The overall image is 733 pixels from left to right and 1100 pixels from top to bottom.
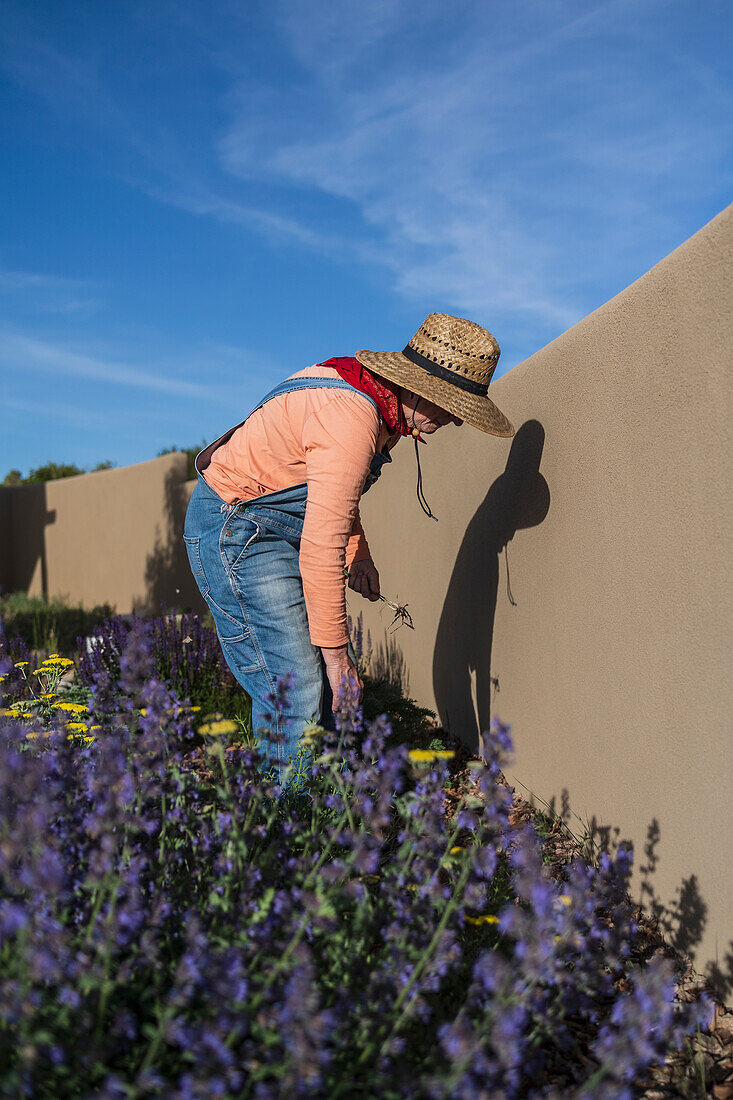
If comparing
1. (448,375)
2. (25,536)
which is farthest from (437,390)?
(25,536)

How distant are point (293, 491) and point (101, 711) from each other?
3.21ft

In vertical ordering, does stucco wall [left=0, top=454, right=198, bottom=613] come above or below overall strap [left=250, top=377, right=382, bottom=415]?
above

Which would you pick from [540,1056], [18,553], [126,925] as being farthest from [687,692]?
[18,553]

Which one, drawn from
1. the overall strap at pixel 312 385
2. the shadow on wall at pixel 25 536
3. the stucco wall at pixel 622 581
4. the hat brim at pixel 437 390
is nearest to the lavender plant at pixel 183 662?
the stucco wall at pixel 622 581

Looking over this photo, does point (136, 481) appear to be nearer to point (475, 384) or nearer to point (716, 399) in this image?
point (475, 384)

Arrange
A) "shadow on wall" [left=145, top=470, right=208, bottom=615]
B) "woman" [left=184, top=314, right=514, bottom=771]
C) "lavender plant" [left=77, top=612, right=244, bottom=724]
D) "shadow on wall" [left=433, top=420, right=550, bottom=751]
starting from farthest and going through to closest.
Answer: "shadow on wall" [left=145, top=470, right=208, bottom=615], "lavender plant" [left=77, top=612, right=244, bottom=724], "shadow on wall" [left=433, top=420, right=550, bottom=751], "woman" [left=184, top=314, right=514, bottom=771]

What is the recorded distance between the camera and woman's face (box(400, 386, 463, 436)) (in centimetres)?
278

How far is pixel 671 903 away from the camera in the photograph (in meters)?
2.39

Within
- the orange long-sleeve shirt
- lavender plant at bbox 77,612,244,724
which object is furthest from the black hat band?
lavender plant at bbox 77,612,244,724

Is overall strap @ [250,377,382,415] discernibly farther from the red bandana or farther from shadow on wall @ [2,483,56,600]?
shadow on wall @ [2,483,56,600]

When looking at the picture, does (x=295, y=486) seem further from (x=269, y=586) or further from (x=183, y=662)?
Result: (x=183, y=662)

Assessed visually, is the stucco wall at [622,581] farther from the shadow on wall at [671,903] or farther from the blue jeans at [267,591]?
the blue jeans at [267,591]

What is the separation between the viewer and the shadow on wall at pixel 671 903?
2.13 meters

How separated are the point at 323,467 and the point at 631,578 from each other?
1101mm
